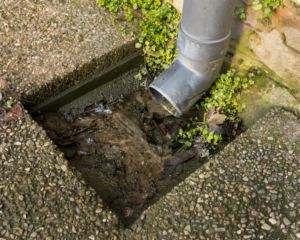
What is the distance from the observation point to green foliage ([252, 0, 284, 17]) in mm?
2025

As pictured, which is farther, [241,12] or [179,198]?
[241,12]

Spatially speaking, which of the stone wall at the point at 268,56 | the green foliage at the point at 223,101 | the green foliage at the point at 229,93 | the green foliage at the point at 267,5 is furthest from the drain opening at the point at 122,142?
the green foliage at the point at 267,5

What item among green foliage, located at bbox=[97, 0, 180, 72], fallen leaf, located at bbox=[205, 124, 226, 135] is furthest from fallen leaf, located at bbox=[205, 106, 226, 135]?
green foliage, located at bbox=[97, 0, 180, 72]

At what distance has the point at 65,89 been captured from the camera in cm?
267

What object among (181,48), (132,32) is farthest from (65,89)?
(181,48)

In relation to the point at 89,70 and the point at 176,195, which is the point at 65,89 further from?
the point at 176,195

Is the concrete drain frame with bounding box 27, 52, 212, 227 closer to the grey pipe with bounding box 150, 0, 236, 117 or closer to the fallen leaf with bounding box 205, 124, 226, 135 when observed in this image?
the fallen leaf with bounding box 205, 124, 226, 135

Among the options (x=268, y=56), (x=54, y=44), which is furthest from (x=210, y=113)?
(x=54, y=44)

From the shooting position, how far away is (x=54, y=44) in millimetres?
2770

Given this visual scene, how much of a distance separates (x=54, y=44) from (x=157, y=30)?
1.07 metres

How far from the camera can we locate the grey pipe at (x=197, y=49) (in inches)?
73.0

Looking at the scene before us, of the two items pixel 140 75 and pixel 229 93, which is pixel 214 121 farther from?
pixel 140 75

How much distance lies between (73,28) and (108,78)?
2.13 feet

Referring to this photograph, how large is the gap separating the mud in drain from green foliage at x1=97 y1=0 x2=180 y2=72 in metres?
0.44
